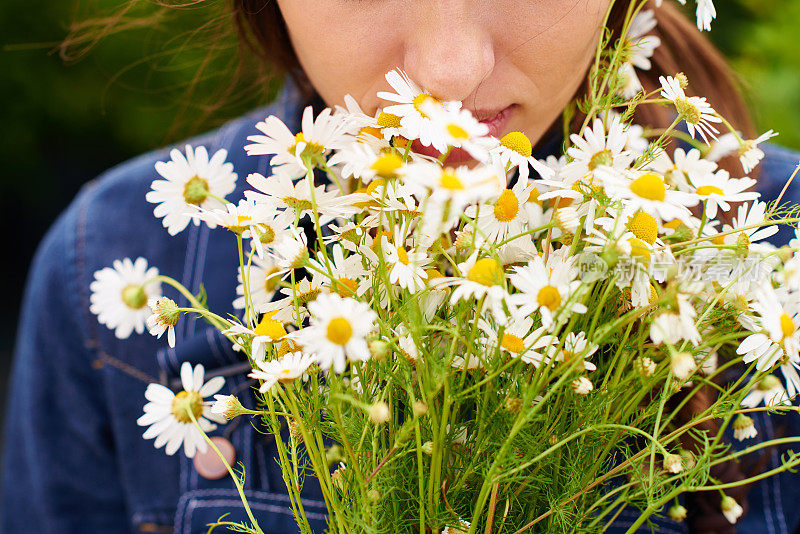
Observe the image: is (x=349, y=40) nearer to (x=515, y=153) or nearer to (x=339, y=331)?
(x=515, y=153)

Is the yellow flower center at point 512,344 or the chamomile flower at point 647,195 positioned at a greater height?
the chamomile flower at point 647,195

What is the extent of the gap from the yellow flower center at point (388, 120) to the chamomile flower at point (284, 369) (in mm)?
162

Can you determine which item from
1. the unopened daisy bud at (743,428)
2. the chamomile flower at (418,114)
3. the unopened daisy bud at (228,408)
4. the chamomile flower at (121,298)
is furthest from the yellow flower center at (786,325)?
the chamomile flower at (121,298)

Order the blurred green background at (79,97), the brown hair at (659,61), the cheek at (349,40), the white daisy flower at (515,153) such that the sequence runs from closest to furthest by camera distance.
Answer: the white daisy flower at (515,153) → the cheek at (349,40) → the brown hair at (659,61) → the blurred green background at (79,97)

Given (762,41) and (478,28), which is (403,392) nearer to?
(478,28)

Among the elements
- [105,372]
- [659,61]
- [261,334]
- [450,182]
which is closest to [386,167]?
[450,182]

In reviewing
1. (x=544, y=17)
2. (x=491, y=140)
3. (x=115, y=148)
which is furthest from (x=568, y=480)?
(x=115, y=148)

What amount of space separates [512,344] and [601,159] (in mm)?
130

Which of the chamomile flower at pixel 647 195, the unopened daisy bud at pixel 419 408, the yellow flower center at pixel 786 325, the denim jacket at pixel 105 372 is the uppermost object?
the chamomile flower at pixel 647 195

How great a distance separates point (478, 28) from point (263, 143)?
0.18 m

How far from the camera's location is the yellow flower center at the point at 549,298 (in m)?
0.39

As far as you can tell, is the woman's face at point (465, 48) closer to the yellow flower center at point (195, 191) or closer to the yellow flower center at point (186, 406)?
the yellow flower center at point (195, 191)

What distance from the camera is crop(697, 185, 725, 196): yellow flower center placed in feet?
1.48

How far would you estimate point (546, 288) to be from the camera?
0.41 meters
